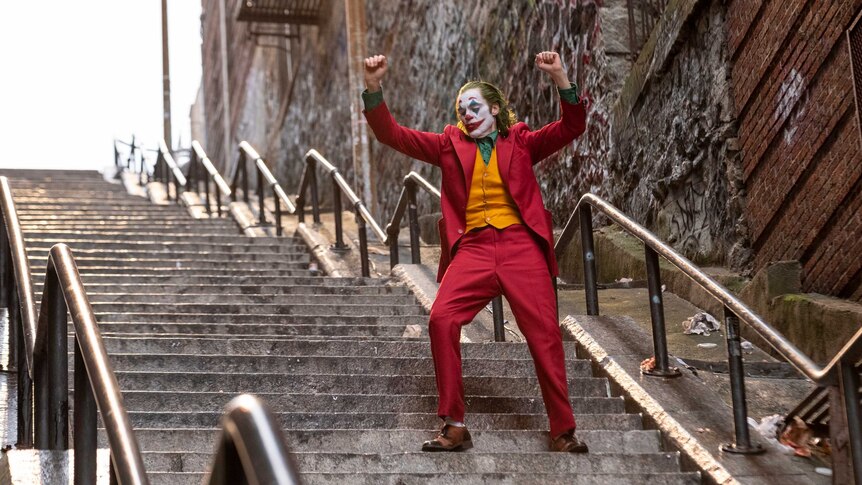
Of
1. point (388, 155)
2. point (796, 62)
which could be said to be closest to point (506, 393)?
point (796, 62)

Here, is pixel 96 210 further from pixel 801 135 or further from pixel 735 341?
pixel 735 341

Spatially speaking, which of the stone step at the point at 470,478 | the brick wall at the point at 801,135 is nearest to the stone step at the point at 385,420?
the stone step at the point at 470,478

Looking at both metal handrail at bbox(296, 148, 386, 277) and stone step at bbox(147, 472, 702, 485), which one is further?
metal handrail at bbox(296, 148, 386, 277)

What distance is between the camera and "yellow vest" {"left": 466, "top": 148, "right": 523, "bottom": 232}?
418 cm

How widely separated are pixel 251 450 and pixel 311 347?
3.48 m

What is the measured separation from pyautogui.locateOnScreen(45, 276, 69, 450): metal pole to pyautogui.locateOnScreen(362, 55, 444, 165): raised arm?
127cm

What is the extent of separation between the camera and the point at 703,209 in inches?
277

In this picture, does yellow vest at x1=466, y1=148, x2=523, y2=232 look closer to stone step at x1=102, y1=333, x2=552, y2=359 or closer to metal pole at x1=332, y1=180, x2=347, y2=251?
stone step at x1=102, y1=333, x2=552, y2=359

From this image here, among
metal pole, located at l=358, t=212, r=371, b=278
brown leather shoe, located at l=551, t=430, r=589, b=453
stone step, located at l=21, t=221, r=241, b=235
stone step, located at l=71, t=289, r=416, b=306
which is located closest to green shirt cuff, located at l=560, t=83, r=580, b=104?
brown leather shoe, located at l=551, t=430, r=589, b=453

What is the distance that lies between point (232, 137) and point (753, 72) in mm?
21977

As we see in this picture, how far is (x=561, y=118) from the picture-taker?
415cm

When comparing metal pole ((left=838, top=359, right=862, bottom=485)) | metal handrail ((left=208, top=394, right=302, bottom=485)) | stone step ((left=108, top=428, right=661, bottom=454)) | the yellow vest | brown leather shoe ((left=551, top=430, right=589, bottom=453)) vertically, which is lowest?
stone step ((left=108, top=428, right=661, bottom=454))

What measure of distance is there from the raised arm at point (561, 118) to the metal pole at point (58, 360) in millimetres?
1815

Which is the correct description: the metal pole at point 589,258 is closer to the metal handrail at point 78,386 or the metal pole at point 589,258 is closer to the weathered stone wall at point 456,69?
the metal handrail at point 78,386
